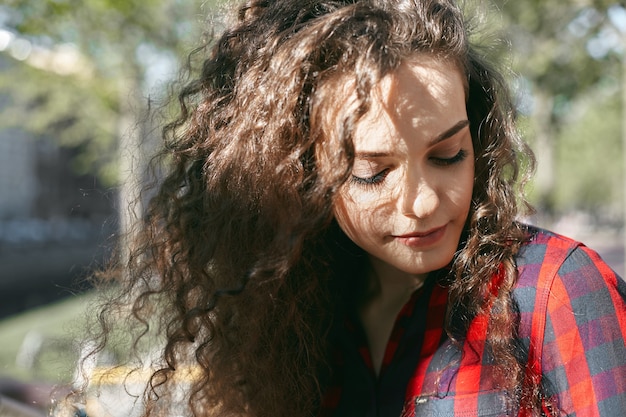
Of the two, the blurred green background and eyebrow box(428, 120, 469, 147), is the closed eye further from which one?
the blurred green background

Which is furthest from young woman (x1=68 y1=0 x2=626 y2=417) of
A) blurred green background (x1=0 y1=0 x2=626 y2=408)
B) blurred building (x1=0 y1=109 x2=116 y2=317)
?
blurred building (x1=0 y1=109 x2=116 y2=317)

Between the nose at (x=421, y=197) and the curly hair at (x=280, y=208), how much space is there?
0.49 feet

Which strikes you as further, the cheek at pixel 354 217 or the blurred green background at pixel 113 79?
the blurred green background at pixel 113 79

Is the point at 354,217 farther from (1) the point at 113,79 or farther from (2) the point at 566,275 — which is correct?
(1) the point at 113,79

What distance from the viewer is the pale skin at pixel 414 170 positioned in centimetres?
156

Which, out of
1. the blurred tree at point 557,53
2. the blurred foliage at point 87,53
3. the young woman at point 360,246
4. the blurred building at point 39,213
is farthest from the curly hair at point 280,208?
the blurred building at point 39,213

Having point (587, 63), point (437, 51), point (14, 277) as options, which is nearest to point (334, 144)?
point (437, 51)

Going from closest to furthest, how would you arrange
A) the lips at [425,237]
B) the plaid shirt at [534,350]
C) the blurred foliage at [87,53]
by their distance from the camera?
the plaid shirt at [534,350]
the lips at [425,237]
the blurred foliage at [87,53]

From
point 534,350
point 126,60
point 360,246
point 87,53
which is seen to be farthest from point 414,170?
point 87,53

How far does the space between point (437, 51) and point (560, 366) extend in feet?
2.51

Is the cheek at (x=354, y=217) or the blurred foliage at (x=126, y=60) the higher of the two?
the cheek at (x=354, y=217)

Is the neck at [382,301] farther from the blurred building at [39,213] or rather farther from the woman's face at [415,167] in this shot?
the blurred building at [39,213]

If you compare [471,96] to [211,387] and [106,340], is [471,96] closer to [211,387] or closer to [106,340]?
[211,387]

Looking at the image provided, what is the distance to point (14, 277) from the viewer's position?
1858 centimetres
